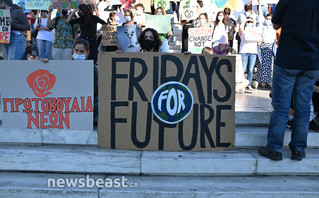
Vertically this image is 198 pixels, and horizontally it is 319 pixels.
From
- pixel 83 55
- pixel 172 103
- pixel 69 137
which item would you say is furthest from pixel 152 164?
pixel 83 55

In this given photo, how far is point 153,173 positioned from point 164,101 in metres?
0.78

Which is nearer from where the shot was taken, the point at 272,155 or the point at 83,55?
the point at 272,155

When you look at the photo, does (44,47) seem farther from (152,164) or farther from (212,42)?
Result: (152,164)

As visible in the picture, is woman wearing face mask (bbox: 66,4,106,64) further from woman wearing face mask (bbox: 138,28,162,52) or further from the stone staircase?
the stone staircase

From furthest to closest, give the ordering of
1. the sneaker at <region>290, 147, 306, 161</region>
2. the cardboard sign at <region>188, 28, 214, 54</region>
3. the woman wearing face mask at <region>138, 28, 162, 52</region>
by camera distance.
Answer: the cardboard sign at <region>188, 28, 214, 54</region> → the woman wearing face mask at <region>138, 28, 162, 52</region> → the sneaker at <region>290, 147, 306, 161</region>

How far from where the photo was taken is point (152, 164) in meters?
3.48

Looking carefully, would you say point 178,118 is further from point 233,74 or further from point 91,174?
point 91,174

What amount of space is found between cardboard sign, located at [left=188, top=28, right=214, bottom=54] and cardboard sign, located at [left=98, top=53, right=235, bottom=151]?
3559mm

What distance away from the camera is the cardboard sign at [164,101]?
3727mm

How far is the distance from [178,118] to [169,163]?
52cm

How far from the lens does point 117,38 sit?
6.71 meters

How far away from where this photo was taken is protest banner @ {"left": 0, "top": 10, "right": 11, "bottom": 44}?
580 centimetres

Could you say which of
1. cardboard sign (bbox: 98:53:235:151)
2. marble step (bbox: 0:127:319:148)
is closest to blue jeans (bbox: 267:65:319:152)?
marble step (bbox: 0:127:319:148)

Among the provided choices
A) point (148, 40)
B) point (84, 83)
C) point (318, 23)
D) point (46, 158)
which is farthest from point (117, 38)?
point (318, 23)
